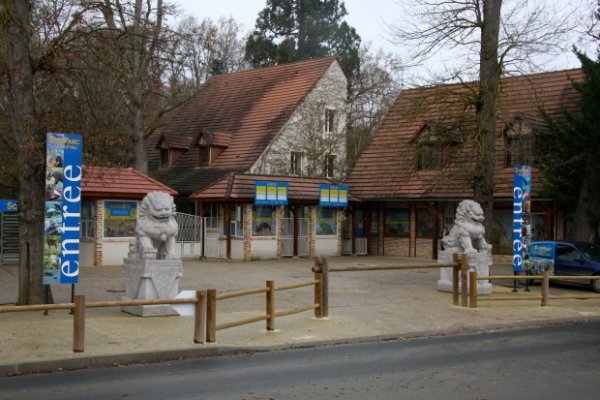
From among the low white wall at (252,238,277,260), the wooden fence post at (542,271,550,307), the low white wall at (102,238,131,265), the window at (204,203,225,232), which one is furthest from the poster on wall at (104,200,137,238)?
the wooden fence post at (542,271,550,307)

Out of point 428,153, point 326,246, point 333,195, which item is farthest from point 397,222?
point 428,153

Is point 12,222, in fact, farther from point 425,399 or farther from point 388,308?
point 425,399

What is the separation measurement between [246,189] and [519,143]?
1082cm

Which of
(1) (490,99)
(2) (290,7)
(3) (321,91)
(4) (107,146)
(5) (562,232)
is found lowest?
(5) (562,232)

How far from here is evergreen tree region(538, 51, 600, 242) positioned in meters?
23.5

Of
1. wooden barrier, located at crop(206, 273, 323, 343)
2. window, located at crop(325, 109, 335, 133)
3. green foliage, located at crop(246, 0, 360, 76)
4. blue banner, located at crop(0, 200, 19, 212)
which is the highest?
green foliage, located at crop(246, 0, 360, 76)

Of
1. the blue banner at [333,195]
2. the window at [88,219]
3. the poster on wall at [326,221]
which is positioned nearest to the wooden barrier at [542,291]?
the blue banner at [333,195]

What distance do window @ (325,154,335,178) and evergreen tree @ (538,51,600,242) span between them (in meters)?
12.8

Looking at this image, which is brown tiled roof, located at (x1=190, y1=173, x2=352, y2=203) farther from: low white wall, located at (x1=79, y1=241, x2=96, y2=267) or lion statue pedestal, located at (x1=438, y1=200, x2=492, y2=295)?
lion statue pedestal, located at (x1=438, y1=200, x2=492, y2=295)

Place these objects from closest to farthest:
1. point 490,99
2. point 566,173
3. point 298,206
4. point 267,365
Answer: point 267,365 < point 490,99 < point 566,173 < point 298,206

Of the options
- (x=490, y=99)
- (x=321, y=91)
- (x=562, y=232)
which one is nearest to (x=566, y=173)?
(x=562, y=232)

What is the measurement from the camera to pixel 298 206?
104 ft

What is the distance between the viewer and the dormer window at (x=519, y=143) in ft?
80.2

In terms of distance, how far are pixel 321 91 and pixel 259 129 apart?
164 inches
